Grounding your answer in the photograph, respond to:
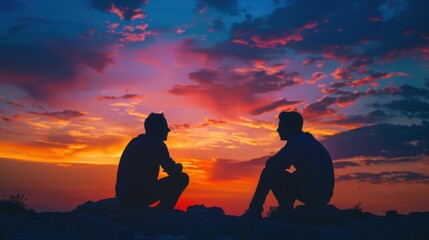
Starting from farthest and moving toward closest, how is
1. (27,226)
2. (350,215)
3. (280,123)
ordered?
(350,215) < (280,123) < (27,226)

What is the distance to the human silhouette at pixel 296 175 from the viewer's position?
6.98 meters

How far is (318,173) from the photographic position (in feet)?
22.8

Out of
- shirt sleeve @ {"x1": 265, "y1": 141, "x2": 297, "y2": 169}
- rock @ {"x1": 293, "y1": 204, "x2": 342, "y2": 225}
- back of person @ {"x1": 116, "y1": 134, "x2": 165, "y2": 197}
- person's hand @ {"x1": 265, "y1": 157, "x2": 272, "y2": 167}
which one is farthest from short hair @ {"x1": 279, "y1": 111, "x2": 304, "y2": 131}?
back of person @ {"x1": 116, "y1": 134, "x2": 165, "y2": 197}

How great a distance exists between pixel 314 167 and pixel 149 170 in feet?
9.33

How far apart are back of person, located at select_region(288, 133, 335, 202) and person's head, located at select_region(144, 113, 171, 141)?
2.26 metres

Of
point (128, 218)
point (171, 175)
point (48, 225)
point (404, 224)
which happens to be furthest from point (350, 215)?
point (48, 225)

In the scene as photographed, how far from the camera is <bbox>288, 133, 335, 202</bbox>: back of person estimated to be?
6965 mm

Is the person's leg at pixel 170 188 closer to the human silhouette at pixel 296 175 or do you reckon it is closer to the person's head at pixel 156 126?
the person's head at pixel 156 126

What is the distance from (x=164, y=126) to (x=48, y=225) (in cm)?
251

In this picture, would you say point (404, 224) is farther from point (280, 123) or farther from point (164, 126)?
point (164, 126)

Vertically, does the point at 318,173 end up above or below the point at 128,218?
above

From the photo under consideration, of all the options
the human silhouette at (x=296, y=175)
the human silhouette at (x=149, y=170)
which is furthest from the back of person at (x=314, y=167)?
the human silhouette at (x=149, y=170)

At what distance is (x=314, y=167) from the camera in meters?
6.96

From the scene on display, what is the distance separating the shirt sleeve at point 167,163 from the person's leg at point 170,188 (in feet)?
0.43
